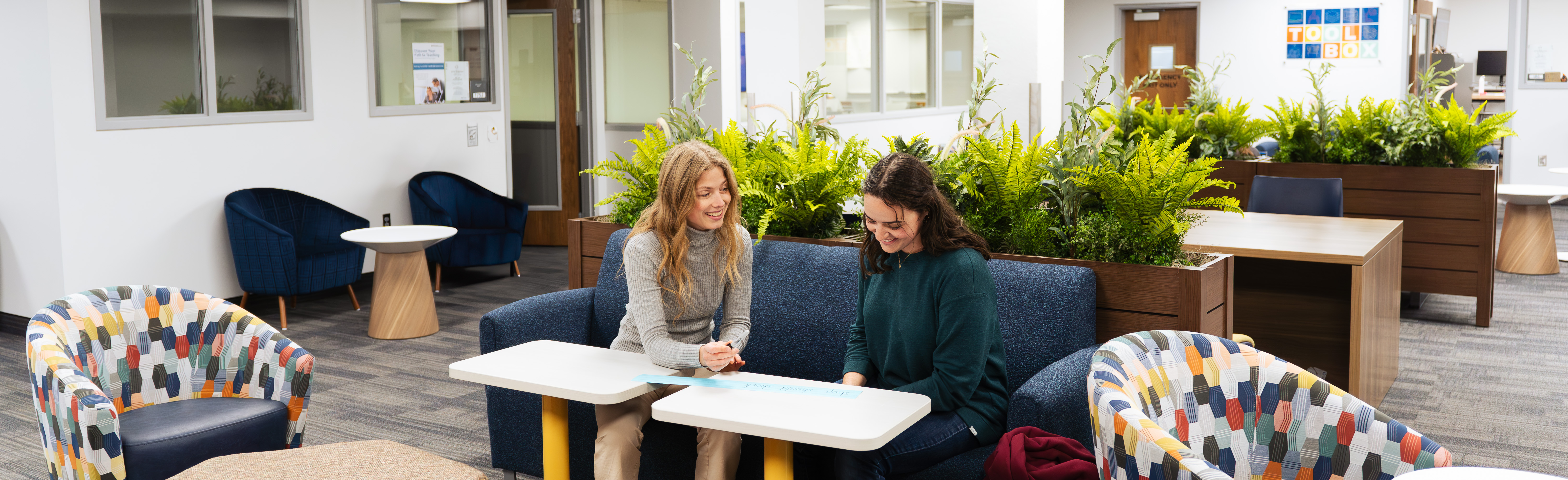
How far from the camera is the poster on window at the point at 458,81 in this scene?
775cm

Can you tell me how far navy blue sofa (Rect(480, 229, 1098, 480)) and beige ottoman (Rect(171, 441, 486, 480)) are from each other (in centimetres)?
52

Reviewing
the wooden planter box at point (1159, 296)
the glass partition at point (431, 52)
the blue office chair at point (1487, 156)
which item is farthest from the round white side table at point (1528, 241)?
the glass partition at point (431, 52)

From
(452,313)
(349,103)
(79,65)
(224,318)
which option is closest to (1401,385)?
(224,318)

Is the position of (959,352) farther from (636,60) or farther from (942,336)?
(636,60)

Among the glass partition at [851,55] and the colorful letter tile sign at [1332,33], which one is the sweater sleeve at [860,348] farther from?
the colorful letter tile sign at [1332,33]

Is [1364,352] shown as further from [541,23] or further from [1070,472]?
[541,23]

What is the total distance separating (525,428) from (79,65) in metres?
3.83

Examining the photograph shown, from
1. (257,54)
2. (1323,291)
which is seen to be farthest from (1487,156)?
(257,54)

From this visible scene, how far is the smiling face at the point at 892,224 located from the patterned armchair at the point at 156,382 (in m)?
1.79

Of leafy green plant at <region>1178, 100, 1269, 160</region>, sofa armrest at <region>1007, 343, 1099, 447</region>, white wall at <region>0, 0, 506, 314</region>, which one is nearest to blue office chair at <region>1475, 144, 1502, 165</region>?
leafy green plant at <region>1178, 100, 1269, 160</region>

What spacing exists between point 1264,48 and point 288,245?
9.83m

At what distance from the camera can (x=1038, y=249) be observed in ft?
10.3

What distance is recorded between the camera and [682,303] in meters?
2.96

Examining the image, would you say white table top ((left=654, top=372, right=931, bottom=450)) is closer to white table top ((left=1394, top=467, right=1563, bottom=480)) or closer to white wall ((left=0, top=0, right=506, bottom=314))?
white table top ((left=1394, top=467, right=1563, bottom=480))
